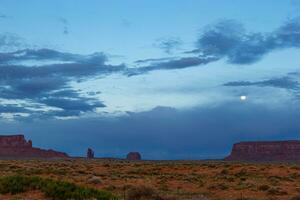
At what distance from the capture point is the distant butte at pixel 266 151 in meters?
172

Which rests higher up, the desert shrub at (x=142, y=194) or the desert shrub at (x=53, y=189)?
the desert shrub at (x=53, y=189)

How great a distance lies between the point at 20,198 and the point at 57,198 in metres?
1.77

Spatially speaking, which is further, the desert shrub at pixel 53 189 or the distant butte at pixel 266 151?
the distant butte at pixel 266 151

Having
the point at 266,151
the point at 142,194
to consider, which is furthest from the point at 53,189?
the point at 266,151

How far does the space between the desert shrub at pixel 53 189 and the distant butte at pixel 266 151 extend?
510 feet

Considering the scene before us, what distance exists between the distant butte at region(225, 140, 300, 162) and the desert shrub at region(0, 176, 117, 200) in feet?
510

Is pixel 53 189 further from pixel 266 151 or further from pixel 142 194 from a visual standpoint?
pixel 266 151

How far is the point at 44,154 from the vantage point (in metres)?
200

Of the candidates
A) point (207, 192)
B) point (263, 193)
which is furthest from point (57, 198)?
point (263, 193)

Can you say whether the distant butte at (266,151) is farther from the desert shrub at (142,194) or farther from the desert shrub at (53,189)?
the desert shrub at (53,189)

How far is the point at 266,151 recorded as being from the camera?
17775cm

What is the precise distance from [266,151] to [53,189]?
167668 mm

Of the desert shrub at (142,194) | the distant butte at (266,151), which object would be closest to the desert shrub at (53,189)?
the desert shrub at (142,194)

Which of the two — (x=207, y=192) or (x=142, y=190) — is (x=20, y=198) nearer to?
(x=142, y=190)
